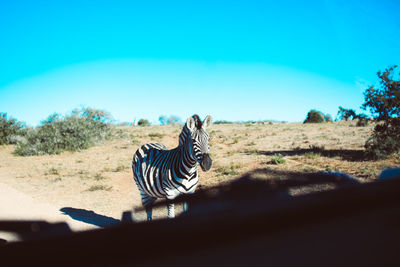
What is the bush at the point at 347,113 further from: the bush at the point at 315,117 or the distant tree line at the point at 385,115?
the bush at the point at 315,117

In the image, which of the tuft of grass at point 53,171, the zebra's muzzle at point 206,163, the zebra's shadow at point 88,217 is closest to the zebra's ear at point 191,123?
the zebra's muzzle at point 206,163

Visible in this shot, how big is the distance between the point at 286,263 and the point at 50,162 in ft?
56.4

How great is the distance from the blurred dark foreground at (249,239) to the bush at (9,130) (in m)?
28.9

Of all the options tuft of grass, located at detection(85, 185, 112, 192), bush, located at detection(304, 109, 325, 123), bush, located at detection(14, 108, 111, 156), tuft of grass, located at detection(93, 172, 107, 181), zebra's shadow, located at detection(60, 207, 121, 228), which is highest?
bush, located at detection(304, 109, 325, 123)

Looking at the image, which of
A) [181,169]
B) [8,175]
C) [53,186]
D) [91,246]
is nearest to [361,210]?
[91,246]

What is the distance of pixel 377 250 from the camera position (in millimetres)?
822

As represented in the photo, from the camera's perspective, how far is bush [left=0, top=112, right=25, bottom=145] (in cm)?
2378

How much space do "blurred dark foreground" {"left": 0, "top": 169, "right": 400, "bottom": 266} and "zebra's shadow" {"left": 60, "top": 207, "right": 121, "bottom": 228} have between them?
5.29 metres

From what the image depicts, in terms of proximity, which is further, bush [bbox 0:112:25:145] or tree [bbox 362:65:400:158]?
bush [bbox 0:112:25:145]

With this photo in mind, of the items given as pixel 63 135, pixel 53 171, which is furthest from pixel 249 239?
pixel 63 135

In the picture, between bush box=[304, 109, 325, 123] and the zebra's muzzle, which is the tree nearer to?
the zebra's muzzle

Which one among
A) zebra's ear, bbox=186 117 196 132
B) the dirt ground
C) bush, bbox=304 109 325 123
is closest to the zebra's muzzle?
zebra's ear, bbox=186 117 196 132

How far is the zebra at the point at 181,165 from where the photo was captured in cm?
402

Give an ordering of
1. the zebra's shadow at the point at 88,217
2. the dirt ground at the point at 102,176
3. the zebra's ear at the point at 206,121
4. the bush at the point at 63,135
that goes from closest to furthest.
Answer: the zebra's ear at the point at 206,121 < the zebra's shadow at the point at 88,217 < the dirt ground at the point at 102,176 < the bush at the point at 63,135
